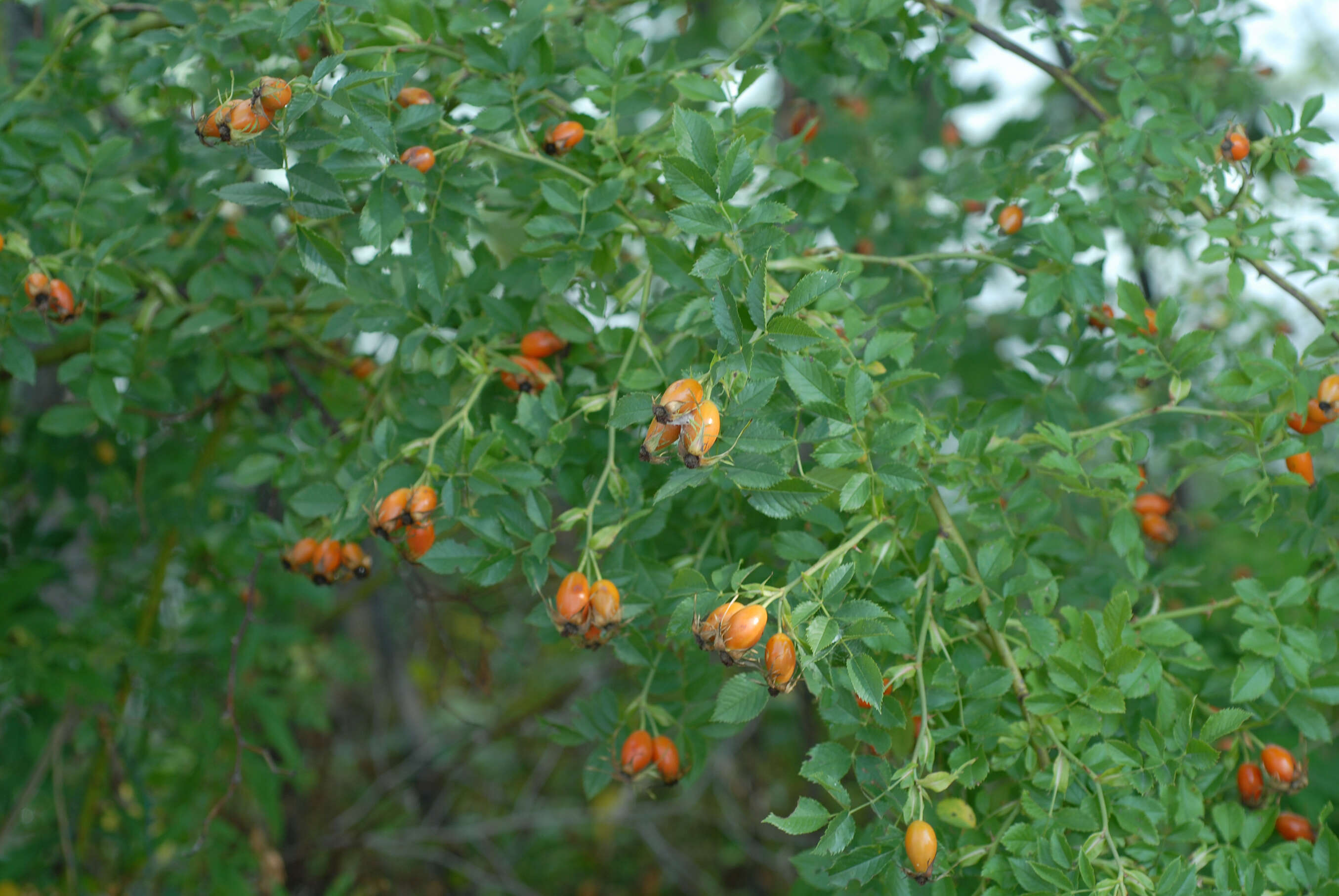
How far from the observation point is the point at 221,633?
6.19 feet

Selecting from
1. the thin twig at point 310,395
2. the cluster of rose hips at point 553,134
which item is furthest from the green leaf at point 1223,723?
the thin twig at point 310,395

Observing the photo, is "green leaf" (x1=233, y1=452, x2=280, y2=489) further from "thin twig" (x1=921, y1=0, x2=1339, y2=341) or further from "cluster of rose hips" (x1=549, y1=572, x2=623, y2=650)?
"thin twig" (x1=921, y1=0, x2=1339, y2=341)

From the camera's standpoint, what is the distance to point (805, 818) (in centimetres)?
91

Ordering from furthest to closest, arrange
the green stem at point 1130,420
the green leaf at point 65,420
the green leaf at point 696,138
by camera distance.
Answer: the green leaf at point 65,420, the green stem at point 1130,420, the green leaf at point 696,138

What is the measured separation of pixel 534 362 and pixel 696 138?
43 centimetres

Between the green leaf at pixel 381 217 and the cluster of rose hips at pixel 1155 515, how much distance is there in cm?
121

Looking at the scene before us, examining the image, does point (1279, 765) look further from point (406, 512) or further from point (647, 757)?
point (406, 512)

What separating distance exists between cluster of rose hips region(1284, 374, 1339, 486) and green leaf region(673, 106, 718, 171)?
81cm

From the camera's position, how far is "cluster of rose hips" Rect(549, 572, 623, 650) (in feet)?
3.18

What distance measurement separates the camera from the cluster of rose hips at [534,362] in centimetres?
120

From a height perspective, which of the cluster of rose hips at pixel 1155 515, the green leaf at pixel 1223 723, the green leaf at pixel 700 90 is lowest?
the cluster of rose hips at pixel 1155 515

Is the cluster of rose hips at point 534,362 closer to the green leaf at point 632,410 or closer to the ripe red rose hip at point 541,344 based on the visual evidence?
the ripe red rose hip at point 541,344

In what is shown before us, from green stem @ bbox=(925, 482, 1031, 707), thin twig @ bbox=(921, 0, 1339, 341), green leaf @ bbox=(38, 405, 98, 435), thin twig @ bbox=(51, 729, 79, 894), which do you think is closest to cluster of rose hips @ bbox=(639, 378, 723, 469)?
green stem @ bbox=(925, 482, 1031, 707)

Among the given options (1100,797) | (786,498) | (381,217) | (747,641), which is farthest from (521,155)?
(1100,797)
